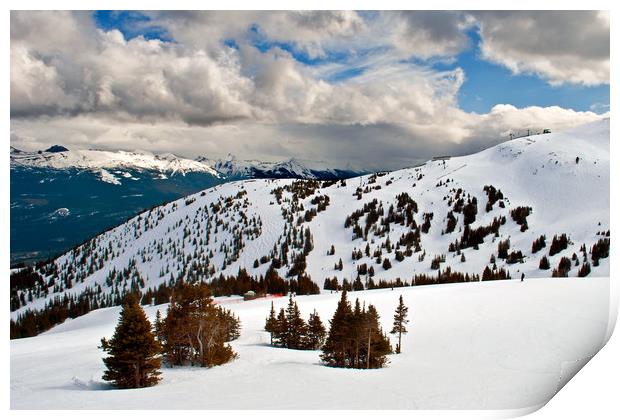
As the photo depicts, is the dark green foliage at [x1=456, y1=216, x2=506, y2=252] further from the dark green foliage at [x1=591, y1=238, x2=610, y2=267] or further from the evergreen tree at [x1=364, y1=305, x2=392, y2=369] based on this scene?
the evergreen tree at [x1=364, y1=305, x2=392, y2=369]

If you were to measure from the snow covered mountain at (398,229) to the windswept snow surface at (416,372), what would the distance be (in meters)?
38.1

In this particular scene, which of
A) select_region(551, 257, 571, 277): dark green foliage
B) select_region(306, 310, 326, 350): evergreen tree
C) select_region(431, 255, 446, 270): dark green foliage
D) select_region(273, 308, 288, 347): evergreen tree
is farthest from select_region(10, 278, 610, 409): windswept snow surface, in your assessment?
select_region(431, 255, 446, 270): dark green foliage

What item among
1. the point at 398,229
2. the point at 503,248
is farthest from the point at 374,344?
the point at 398,229

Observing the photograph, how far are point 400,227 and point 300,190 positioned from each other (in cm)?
5907

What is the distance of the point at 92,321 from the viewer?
268ft

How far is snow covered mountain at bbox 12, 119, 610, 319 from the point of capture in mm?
89312

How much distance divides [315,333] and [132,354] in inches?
710

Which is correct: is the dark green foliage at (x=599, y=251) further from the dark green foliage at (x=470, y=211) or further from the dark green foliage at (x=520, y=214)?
the dark green foliage at (x=470, y=211)

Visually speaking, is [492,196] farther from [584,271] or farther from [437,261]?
[584,271]

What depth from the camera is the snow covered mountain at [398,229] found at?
89.3 meters

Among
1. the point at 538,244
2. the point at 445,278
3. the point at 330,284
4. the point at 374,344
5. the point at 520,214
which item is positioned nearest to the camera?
the point at 374,344

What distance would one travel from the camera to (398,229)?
12131 cm

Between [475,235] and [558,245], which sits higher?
[475,235]

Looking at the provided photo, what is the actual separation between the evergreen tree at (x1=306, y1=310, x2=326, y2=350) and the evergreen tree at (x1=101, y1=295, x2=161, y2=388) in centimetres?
1626
